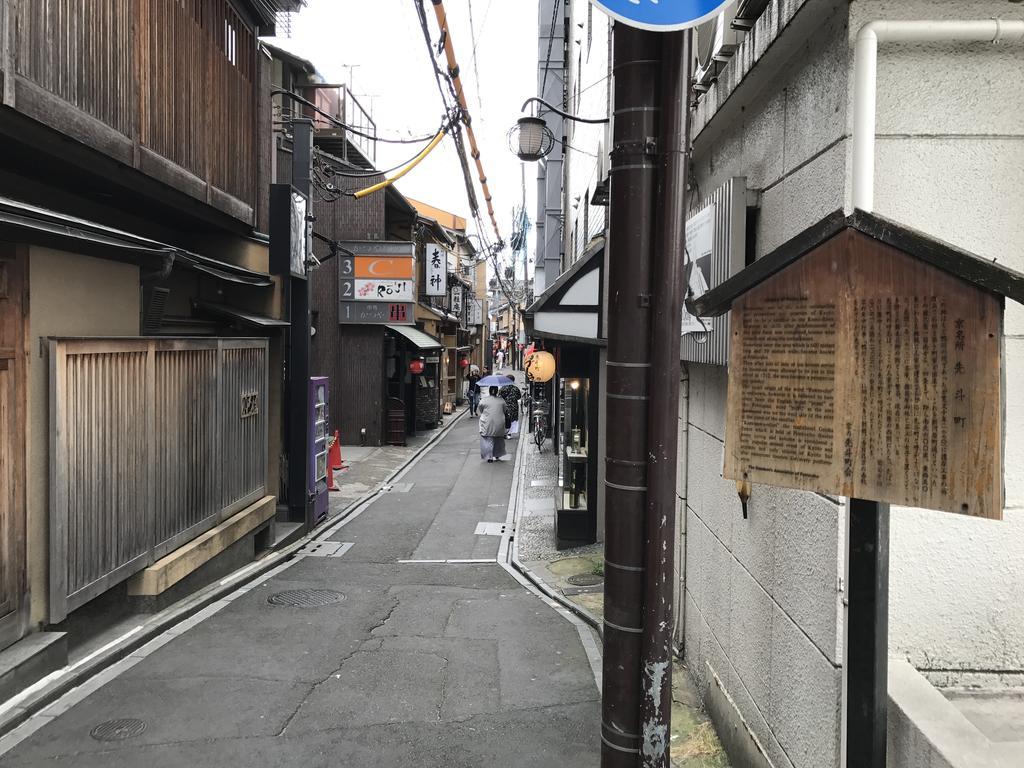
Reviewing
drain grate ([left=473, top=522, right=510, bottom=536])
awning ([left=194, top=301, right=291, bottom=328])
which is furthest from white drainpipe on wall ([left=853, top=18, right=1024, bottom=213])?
drain grate ([left=473, top=522, right=510, bottom=536])

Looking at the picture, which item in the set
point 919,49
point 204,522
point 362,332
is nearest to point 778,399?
point 919,49

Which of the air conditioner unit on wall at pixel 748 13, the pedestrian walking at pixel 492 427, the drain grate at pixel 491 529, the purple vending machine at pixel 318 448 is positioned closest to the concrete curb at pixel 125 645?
the purple vending machine at pixel 318 448

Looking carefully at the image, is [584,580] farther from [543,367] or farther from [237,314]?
[543,367]

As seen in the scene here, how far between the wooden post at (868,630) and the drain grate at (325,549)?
11.1 m

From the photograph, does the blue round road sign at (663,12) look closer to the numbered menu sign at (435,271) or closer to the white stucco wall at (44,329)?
the white stucco wall at (44,329)

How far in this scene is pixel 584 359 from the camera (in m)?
13.7

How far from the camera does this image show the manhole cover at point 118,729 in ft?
20.5

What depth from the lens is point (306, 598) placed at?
10.5m

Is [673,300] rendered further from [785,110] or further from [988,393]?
[785,110]

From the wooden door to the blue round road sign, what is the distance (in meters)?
6.41

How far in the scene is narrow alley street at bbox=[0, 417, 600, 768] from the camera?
6121 millimetres

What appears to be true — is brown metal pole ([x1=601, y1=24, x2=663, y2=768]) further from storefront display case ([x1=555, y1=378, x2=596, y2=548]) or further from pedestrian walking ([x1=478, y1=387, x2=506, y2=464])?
pedestrian walking ([x1=478, y1=387, x2=506, y2=464])

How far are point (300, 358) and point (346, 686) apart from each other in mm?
7996

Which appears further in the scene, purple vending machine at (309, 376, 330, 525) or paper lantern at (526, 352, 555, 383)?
paper lantern at (526, 352, 555, 383)
